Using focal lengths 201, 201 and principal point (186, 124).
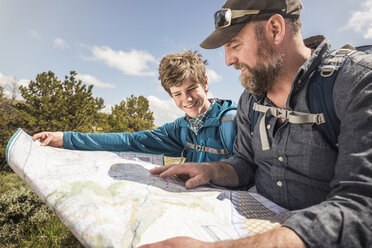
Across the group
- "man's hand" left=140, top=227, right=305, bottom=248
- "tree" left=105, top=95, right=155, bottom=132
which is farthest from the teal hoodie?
"tree" left=105, top=95, right=155, bottom=132

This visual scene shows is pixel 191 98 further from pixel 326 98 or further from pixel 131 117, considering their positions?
pixel 131 117

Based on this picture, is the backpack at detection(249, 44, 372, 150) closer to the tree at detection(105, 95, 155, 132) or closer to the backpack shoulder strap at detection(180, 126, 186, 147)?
the backpack shoulder strap at detection(180, 126, 186, 147)

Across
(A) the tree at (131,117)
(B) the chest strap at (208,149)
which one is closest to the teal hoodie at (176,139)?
(B) the chest strap at (208,149)

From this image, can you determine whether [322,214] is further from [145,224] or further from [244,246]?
[145,224]

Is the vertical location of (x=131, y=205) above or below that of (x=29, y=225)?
above

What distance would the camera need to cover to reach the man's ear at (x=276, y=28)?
160 centimetres

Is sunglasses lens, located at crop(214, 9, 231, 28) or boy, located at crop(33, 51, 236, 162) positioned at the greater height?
sunglasses lens, located at crop(214, 9, 231, 28)

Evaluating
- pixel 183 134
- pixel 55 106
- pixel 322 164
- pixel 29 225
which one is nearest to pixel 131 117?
pixel 55 106

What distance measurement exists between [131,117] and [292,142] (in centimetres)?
1685

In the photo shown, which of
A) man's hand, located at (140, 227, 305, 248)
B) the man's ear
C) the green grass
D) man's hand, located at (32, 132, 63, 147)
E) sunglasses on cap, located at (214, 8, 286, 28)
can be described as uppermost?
sunglasses on cap, located at (214, 8, 286, 28)

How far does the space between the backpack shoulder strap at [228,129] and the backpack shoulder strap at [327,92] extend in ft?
3.84

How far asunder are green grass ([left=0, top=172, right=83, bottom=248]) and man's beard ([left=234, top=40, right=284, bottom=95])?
4043mm

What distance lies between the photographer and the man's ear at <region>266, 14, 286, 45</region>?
1598 millimetres

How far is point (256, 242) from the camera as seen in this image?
817mm
